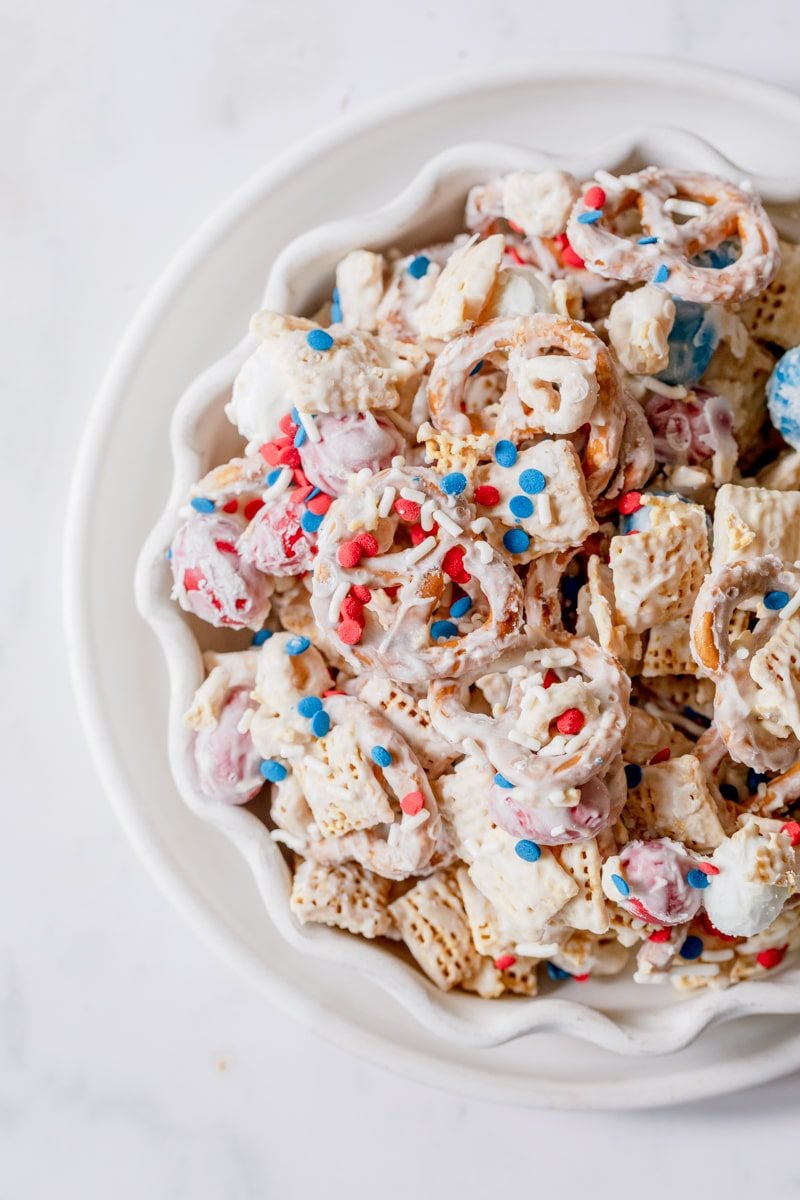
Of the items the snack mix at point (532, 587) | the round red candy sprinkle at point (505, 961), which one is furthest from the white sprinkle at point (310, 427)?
the round red candy sprinkle at point (505, 961)

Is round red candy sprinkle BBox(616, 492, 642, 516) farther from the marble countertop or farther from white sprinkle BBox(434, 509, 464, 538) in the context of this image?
the marble countertop

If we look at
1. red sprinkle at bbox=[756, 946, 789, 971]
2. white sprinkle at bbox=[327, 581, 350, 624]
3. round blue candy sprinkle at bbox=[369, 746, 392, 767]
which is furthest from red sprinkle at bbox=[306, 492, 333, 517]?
red sprinkle at bbox=[756, 946, 789, 971]

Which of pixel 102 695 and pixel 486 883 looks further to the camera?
pixel 102 695

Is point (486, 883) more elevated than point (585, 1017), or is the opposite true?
point (486, 883)

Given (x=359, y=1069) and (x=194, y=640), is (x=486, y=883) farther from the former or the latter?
(x=359, y=1069)

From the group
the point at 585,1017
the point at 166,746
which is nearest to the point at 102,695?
the point at 166,746
